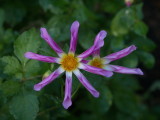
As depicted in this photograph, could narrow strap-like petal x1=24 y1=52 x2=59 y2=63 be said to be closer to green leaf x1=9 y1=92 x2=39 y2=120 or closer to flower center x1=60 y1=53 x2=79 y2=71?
flower center x1=60 y1=53 x2=79 y2=71

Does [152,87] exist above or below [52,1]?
below

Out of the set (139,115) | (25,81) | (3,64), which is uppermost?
(3,64)

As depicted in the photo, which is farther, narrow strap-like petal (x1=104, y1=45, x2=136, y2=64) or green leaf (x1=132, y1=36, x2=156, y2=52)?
green leaf (x1=132, y1=36, x2=156, y2=52)

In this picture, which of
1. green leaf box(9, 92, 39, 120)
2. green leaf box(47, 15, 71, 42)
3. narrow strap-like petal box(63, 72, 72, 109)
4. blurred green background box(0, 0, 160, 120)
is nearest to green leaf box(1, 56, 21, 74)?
blurred green background box(0, 0, 160, 120)

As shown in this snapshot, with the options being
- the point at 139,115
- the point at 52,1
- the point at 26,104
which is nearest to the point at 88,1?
the point at 52,1

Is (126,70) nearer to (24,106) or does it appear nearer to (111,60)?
(111,60)

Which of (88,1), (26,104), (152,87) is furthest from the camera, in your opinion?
(152,87)

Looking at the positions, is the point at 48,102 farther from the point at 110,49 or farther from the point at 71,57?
the point at 110,49
